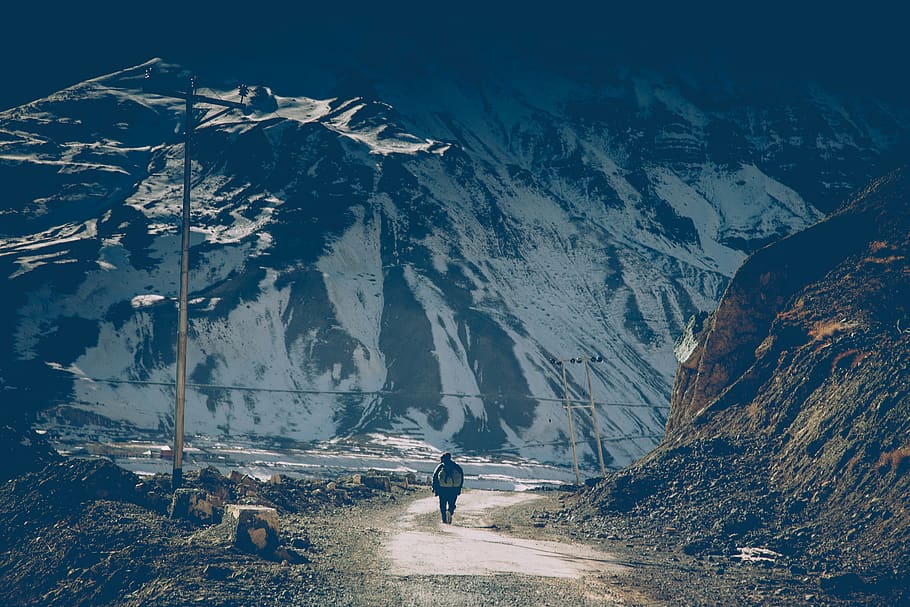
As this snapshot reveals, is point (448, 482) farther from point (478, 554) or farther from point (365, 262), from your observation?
point (365, 262)

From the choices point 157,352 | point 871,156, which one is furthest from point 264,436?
point 871,156

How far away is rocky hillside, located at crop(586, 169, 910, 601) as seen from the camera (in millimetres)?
17203

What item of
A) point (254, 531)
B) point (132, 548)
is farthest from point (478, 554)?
point (132, 548)

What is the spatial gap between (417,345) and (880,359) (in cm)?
9130

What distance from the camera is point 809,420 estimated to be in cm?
2159

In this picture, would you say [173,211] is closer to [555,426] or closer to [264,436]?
[264,436]

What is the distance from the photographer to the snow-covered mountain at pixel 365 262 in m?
97.2

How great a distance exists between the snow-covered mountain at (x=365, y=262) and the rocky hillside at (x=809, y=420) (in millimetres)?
67952

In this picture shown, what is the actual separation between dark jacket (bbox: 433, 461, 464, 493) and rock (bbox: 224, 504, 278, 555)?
751cm

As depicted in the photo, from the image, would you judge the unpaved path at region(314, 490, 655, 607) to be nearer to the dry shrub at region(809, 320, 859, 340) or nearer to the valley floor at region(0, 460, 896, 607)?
the valley floor at region(0, 460, 896, 607)

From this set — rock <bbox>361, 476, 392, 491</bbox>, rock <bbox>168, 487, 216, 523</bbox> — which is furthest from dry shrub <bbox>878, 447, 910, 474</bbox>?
rock <bbox>361, 476, 392, 491</bbox>

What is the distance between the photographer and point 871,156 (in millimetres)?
197625

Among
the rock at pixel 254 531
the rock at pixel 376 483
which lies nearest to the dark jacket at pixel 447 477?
the rock at pixel 254 531

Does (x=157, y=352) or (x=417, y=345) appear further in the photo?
(x=417, y=345)
